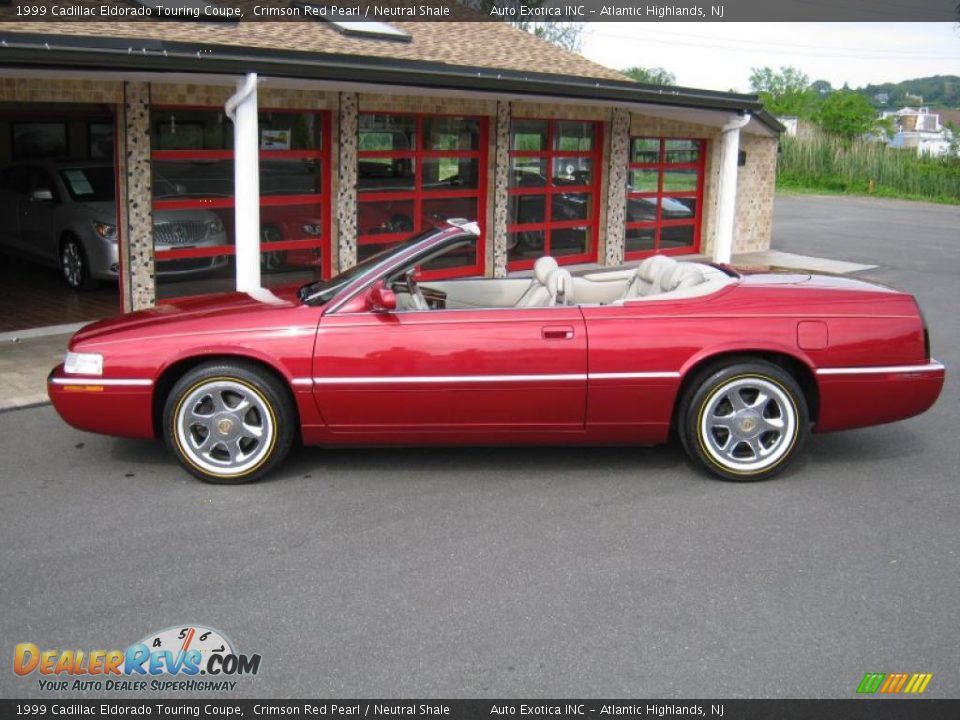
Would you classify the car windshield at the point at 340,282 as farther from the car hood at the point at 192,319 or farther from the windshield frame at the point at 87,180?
the windshield frame at the point at 87,180

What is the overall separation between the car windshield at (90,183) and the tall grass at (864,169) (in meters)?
30.4

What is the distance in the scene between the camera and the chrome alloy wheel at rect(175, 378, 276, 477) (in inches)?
221

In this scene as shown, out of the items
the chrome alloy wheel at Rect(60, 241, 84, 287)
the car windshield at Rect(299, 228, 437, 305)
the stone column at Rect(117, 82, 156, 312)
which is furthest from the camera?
the chrome alloy wheel at Rect(60, 241, 84, 287)

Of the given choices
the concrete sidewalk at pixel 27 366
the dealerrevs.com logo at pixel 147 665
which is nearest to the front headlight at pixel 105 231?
the concrete sidewalk at pixel 27 366

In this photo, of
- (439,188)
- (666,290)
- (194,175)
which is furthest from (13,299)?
(666,290)

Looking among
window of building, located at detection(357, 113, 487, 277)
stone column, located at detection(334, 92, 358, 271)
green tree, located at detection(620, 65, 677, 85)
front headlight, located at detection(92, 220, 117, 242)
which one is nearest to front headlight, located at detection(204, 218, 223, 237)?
front headlight, located at detection(92, 220, 117, 242)

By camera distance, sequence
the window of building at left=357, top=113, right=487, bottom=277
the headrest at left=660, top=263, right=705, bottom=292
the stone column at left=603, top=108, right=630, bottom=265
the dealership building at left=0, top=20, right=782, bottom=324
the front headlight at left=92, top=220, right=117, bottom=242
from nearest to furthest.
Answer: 1. the headrest at left=660, top=263, right=705, bottom=292
2. the dealership building at left=0, top=20, right=782, bottom=324
3. the front headlight at left=92, top=220, right=117, bottom=242
4. the window of building at left=357, top=113, right=487, bottom=277
5. the stone column at left=603, top=108, right=630, bottom=265

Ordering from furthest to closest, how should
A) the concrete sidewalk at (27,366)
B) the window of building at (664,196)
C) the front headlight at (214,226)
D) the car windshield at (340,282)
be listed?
the window of building at (664,196), the front headlight at (214,226), the concrete sidewalk at (27,366), the car windshield at (340,282)

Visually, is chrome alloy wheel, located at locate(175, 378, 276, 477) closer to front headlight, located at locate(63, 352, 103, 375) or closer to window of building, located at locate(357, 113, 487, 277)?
front headlight, located at locate(63, 352, 103, 375)

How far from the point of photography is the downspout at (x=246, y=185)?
9.41 meters

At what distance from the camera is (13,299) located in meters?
11.5

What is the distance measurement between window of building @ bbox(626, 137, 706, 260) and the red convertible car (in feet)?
33.8

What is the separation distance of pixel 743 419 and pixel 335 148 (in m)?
7.54
